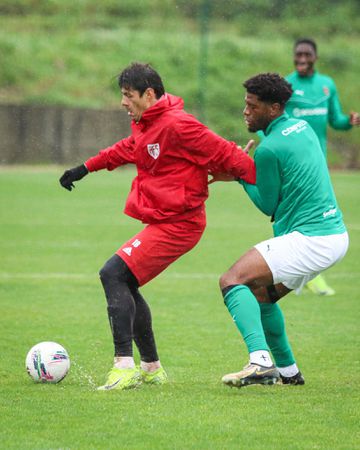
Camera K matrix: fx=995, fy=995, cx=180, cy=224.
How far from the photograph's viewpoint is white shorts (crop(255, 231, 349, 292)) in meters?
5.96

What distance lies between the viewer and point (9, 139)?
27469mm

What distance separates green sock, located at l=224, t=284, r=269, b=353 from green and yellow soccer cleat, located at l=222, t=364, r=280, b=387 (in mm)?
146

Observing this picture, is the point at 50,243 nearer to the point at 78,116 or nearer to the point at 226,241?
the point at 226,241

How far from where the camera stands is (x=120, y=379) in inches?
243

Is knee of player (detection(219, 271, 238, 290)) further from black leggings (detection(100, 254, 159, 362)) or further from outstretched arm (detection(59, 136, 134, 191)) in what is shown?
outstretched arm (detection(59, 136, 134, 191))

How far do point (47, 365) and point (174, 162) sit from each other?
1526 mm

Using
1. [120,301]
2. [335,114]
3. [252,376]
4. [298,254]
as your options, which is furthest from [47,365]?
[335,114]

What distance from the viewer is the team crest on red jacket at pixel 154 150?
20.5 feet

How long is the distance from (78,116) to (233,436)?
77.9 feet

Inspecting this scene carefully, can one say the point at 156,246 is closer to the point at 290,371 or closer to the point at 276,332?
the point at 276,332

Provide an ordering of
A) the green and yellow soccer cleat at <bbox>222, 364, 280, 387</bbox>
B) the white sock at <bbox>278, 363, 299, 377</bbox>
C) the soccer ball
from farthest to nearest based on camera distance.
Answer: the white sock at <bbox>278, 363, 299, 377</bbox> → the soccer ball → the green and yellow soccer cleat at <bbox>222, 364, 280, 387</bbox>

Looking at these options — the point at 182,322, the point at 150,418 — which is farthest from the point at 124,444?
the point at 182,322

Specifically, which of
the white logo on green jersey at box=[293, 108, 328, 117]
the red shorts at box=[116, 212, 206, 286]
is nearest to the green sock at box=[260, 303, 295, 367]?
the red shorts at box=[116, 212, 206, 286]

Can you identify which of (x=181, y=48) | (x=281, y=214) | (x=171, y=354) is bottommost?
(x=181, y=48)
